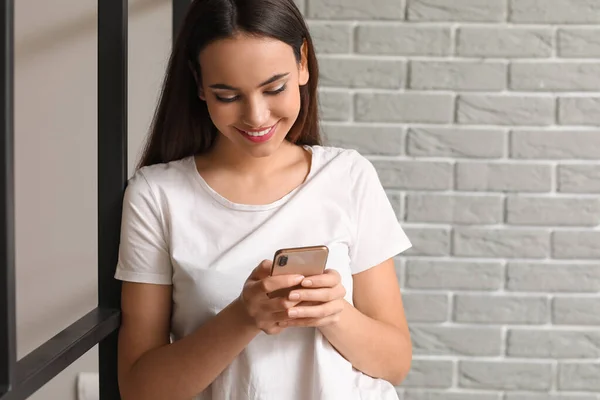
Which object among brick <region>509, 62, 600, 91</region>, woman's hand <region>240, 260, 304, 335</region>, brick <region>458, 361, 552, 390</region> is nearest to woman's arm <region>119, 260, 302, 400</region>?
woman's hand <region>240, 260, 304, 335</region>

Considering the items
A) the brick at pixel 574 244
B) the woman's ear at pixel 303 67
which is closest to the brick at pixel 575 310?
the brick at pixel 574 244

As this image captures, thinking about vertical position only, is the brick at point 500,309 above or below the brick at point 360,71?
below

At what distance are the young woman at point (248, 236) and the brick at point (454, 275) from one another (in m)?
0.78

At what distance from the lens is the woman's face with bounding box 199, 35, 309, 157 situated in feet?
3.98

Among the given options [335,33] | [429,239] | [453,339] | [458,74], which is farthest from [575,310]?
[335,33]

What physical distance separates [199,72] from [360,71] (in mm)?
974

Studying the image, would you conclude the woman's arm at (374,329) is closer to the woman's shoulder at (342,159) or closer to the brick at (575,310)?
the woman's shoulder at (342,159)

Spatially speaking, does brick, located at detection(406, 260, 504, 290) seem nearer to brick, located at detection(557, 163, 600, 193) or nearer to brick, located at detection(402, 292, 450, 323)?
brick, located at detection(402, 292, 450, 323)

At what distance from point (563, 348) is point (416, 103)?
2.75ft

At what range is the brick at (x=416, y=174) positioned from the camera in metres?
2.22

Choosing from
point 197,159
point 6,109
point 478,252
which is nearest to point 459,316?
point 478,252

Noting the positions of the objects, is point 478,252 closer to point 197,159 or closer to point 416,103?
point 416,103

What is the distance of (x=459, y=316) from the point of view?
226 centimetres

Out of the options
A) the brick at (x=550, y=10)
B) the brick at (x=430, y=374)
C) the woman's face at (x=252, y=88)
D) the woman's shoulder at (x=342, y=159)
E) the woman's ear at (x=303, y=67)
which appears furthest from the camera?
the brick at (x=430, y=374)
